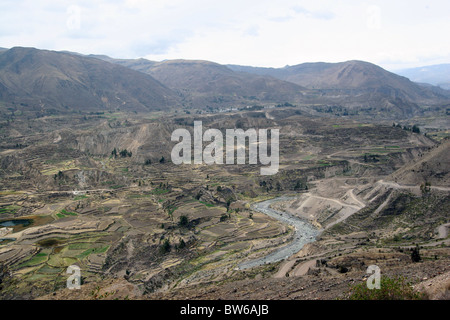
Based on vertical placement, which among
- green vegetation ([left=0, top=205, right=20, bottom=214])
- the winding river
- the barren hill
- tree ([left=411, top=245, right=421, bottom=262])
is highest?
the barren hill

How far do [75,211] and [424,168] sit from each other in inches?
2518

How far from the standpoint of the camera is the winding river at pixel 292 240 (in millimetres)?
53834

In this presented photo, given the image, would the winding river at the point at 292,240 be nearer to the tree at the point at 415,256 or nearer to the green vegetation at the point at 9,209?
the tree at the point at 415,256

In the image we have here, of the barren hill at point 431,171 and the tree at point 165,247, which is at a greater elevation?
the barren hill at point 431,171

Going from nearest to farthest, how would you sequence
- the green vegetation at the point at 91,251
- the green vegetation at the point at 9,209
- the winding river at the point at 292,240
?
the green vegetation at the point at 91,251
the winding river at the point at 292,240
the green vegetation at the point at 9,209

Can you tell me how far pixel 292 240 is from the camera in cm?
6150

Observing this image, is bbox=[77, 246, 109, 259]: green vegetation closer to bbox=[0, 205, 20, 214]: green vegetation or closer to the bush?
bbox=[0, 205, 20, 214]: green vegetation

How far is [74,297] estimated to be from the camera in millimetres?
31578

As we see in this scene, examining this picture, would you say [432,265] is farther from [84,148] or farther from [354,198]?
[84,148]

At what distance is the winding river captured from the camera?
53.8m

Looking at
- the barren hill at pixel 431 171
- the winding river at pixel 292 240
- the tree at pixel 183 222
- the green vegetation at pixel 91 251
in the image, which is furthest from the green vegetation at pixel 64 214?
the barren hill at pixel 431 171

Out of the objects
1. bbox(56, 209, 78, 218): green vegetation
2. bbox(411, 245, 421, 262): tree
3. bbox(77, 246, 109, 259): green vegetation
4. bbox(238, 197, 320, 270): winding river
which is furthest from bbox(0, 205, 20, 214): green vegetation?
bbox(411, 245, 421, 262): tree

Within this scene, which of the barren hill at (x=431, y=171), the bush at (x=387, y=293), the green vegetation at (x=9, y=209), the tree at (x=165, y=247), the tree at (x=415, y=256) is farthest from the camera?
the green vegetation at (x=9, y=209)

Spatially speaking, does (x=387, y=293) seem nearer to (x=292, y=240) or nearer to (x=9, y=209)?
(x=292, y=240)
